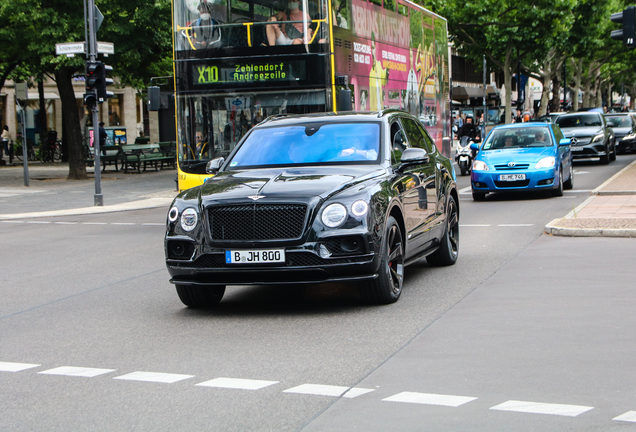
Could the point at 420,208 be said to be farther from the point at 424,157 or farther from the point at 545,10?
the point at 545,10

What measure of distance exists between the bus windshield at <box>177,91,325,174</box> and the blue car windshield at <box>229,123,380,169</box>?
5.91 m

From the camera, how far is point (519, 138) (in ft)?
63.3

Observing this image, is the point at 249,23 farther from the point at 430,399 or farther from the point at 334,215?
the point at 430,399

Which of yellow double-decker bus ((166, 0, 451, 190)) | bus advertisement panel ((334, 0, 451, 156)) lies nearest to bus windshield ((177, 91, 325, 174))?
yellow double-decker bus ((166, 0, 451, 190))

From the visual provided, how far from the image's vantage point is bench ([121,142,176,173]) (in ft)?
114

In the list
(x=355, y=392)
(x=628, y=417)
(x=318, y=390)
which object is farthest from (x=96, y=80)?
(x=628, y=417)

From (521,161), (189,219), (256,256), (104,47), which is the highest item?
(104,47)

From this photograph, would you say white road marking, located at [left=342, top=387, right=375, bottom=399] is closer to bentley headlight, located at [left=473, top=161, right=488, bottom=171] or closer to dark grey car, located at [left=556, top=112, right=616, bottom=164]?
A: bentley headlight, located at [left=473, top=161, right=488, bottom=171]

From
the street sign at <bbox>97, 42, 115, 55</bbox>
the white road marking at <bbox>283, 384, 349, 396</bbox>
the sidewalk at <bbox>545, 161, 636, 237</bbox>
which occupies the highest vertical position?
the street sign at <bbox>97, 42, 115, 55</bbox>

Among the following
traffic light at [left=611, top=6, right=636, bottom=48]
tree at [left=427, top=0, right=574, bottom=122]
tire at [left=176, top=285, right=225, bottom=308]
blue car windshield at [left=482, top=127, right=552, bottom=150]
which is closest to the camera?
tire at [left=176, top=285, right=225, bottom=308]

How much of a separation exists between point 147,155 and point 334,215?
28671mm

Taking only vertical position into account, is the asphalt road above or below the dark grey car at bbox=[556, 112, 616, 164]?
below

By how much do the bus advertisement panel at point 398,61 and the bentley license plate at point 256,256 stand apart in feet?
26.7

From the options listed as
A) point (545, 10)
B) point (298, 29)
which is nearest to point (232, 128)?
point (298, 29)
